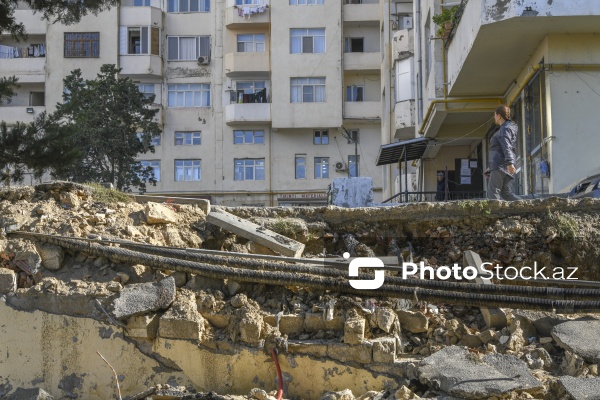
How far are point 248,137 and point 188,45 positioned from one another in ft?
17.6

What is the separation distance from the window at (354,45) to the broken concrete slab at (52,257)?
110ft

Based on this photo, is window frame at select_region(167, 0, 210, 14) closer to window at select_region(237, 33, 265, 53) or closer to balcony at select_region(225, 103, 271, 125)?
window at select_region(237, 33, 265, 53)

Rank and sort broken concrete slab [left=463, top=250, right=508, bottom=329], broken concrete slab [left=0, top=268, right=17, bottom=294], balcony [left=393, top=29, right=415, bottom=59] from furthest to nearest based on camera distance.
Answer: balcony [left=393, top=29, right=415, bottom=59], broken concrete slab [left=0, top=268, right=17, bottom=294], broken concrete slab [left=463, top=250, right=508, bottom=329]

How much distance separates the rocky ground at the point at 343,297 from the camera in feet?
22.8

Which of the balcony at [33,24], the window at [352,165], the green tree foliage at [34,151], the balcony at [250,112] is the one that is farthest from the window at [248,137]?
the green tree foliage at [34,151]

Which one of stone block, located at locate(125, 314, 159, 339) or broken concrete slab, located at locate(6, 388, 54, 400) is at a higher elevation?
stone block, located at locate(125, 314, 159, 339)

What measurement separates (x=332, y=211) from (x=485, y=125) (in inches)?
491

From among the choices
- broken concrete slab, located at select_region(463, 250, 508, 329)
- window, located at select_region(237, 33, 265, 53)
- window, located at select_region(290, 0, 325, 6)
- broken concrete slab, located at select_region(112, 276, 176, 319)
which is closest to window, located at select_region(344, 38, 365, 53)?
window, located at select_region(290, 0, 325, 6)

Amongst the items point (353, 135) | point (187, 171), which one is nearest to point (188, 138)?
point (187, 171)

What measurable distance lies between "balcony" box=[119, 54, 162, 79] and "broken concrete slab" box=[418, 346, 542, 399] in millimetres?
34678

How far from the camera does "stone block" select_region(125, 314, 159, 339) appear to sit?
748cm

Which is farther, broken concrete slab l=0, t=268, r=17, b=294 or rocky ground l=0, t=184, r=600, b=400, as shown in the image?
broken concrete slab l=0, t=268, r=17, b=294

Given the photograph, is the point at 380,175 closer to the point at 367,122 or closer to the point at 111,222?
the point at 367,122

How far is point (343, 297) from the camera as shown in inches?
301
